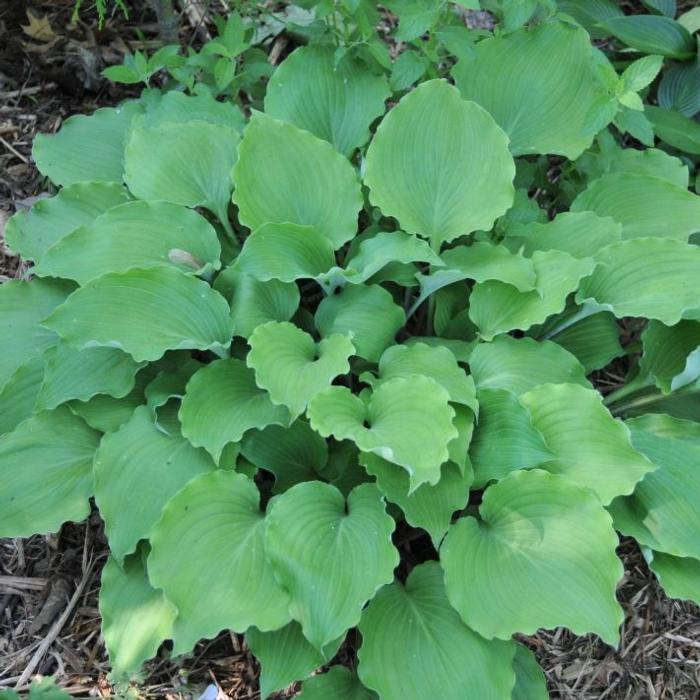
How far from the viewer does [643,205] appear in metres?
2.75

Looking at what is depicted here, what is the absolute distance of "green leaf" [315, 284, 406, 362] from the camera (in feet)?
8.19

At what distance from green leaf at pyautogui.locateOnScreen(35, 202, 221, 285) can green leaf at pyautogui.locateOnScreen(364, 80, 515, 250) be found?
569mm

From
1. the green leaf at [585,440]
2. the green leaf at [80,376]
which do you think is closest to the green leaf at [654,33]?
the green leaf at [585,440]

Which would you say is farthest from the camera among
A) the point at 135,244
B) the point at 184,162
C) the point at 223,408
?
the point at 184,162

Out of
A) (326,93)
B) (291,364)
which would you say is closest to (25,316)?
(291,364)

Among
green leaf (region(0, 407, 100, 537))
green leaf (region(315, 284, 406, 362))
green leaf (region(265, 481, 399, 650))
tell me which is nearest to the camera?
green leaf (region(265, 481, 399, 650))

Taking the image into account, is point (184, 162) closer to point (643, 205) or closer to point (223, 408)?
point (223, 408)

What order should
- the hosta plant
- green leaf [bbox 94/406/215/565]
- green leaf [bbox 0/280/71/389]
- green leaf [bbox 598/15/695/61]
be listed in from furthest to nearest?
green leaf [bbox 598/15/695/61]
green leaf [bbox 0/280/71/389]
green leaf [bbox 94/406/215/565]
the hosta plant

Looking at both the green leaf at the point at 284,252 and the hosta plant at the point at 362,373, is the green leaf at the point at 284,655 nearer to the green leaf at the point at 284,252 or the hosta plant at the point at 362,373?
the hosta plant at the point at 362,373

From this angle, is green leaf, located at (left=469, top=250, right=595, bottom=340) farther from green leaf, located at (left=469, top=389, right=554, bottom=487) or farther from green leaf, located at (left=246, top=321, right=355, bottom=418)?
green leaf, located at (left=246, top=321, right=355, bottom=418)

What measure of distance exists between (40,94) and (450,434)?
99.8 inches

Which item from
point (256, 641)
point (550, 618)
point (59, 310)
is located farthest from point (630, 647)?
point (59, 310)

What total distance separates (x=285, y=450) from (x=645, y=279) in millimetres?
1200

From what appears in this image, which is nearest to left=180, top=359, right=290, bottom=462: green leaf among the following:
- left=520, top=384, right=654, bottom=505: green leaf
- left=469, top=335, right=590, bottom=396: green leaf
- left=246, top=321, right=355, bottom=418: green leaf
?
left=246, top=321, right=355, bottom=418: green leaf
